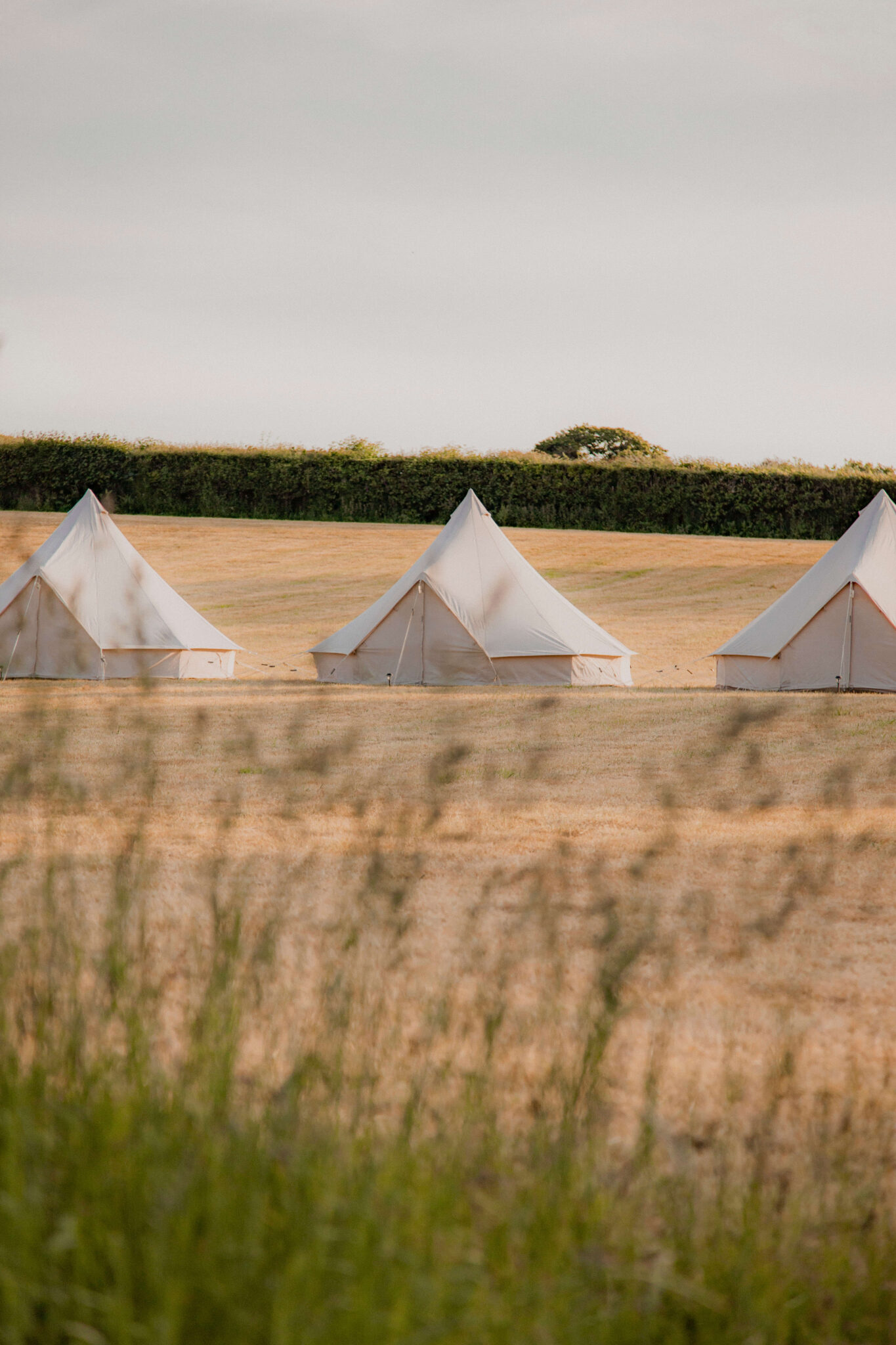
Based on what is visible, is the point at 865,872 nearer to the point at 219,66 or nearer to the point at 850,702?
the point at 850,702

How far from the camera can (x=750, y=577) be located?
21.4 m

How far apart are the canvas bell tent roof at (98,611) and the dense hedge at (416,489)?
13982 mm

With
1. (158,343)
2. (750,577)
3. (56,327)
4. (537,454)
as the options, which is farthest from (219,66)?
(537,454)

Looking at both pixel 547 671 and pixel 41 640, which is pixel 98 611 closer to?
pixel 41 640

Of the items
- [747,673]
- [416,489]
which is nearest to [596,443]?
[416,489]

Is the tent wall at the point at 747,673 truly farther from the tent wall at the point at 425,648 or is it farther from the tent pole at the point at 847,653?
the tent wall at the point at 425,648

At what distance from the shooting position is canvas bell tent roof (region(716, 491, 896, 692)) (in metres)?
11.2

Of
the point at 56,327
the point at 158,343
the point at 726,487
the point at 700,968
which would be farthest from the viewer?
the point at 726,487

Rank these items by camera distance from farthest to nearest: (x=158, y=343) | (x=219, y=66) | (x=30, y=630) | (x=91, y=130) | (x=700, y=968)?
(x=30, y=630) → (x=219, y=66) → (x=91, y=130) → (x=158, y=343) → (x=700, y=968)

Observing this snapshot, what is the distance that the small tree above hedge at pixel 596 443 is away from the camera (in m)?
47.8

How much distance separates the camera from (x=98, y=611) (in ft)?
38.2

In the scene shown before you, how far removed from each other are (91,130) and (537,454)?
18.7m

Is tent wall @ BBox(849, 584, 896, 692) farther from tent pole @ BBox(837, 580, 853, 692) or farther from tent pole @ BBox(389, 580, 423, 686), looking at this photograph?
tent pole @ BBox(389, 580, 423, 686)

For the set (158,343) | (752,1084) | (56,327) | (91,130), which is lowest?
(752,1084)
